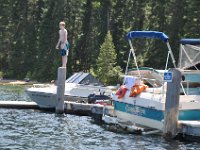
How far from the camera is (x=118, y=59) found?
3226 inches

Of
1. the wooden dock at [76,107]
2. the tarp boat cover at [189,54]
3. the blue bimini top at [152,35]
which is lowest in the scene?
the wooden dock at [76,107]

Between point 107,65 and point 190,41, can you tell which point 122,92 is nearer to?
point 190,41

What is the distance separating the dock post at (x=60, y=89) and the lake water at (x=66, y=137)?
1462 mm

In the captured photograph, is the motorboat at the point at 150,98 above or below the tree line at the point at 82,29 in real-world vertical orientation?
below

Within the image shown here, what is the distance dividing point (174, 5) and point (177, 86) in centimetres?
5438

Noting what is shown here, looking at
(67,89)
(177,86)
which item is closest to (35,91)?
(67,89)

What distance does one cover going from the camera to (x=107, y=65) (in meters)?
75.2

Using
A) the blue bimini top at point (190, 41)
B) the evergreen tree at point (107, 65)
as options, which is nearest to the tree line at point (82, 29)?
the evergreen tree at point (107, 65)

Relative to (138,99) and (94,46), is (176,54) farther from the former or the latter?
(138,99)

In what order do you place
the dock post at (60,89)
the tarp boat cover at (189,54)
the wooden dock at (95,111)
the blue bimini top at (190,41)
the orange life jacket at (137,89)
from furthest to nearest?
the dock post at (60,89), the blue bimini top at (190,41), the tarp boat cover at (189,54), the orange life jacket at (137,89), the wooden dock at (95,111)

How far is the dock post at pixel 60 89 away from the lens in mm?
31009

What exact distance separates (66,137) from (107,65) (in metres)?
51.6

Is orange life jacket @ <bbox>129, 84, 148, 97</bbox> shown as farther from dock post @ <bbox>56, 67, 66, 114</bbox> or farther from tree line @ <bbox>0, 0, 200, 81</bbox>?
tree line @ <bbox>0, 0, 200, 81</bbox>

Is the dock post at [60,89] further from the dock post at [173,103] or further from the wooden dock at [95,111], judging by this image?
the dock post at [173,103]
